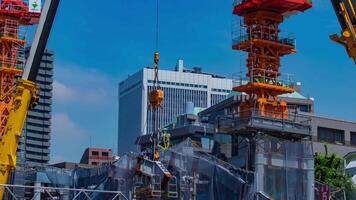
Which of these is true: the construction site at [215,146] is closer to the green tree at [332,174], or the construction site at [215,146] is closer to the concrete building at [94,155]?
the green tree at [332,174]

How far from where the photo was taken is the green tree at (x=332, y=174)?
75750 mm

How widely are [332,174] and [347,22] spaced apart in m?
40.2

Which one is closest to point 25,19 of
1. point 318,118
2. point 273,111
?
point 273,111

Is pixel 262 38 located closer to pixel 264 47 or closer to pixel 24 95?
pixel 264 47

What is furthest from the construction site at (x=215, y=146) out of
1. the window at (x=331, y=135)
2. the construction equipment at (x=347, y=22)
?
the window at (x=331, y=135)

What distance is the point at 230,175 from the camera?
55.1 meters

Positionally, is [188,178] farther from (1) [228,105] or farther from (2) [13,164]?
(1) [228,105]

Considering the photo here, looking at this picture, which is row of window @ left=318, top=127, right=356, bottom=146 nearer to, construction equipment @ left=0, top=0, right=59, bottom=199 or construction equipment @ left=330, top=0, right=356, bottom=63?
construction equipment @ left=0, top=0, right=59, bottom=199

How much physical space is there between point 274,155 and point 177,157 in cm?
757

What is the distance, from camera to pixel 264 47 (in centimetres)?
7831

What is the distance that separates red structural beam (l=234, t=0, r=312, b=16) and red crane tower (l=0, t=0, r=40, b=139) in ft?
92.4

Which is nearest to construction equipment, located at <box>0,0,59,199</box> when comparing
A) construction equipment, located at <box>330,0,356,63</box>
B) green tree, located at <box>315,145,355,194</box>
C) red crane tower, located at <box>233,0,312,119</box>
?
construction equipment, located at <box>330,0,356,63</box>

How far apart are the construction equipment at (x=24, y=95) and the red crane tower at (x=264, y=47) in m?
33.7

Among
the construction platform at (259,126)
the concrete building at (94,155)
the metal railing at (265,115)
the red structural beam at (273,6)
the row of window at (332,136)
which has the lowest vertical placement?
the concrete building at (94,155)
